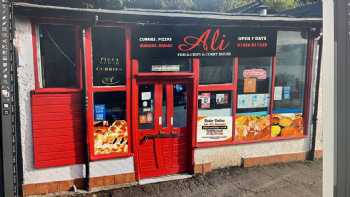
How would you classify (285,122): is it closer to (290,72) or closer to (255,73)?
(290,72)

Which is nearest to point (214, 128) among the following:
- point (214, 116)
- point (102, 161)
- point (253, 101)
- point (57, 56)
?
point (214, 116)

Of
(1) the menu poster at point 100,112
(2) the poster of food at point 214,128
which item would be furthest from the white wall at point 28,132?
(2) the poster of food at point 214,128

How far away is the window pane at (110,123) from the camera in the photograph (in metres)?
5.32

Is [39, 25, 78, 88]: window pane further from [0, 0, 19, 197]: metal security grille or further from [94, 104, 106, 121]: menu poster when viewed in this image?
[0, 0, 19, 197]: metal security grille

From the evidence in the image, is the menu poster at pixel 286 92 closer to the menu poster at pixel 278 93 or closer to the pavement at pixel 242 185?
the menu poster at pixel 278 93

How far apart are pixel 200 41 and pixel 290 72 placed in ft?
7.14

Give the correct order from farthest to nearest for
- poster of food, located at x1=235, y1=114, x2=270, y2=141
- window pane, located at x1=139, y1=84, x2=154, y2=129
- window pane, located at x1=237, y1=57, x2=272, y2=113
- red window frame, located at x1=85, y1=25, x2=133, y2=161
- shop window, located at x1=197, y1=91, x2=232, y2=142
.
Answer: poster of food, located at x1=235, y1=114, x2=270, y2=141, window pane, located at x1=237, y1=57, x2=272, y2=113, shop window, located at x1=197, y1=91, x2=232, y2=142, window pane, located at x1=139, y1=84, x2=154, y2=129, red window frame, located at x1=85, y1=25, x2=133, y2=161

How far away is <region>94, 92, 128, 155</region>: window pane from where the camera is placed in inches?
209

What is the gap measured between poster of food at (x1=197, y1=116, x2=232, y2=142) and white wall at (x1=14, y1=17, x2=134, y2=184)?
1690 millimetres

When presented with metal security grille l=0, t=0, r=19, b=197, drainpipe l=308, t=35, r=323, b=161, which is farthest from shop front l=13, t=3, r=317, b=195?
metal security grille l=0, t=0, r=19, b=197

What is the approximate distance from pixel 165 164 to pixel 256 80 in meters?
2.48

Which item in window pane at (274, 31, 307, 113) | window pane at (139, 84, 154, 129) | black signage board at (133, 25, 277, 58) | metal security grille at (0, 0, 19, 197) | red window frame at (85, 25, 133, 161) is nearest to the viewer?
metal security grille at (0, 0, 19, 197)

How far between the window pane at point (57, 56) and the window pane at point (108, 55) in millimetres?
364

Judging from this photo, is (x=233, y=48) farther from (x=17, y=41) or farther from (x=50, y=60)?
(x=17, y=41)
